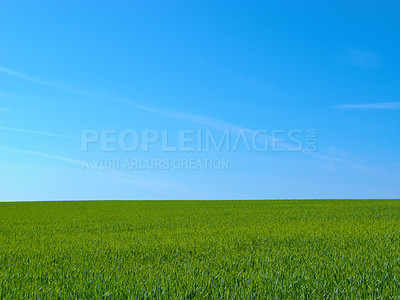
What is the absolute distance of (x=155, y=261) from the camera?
7.29 metres

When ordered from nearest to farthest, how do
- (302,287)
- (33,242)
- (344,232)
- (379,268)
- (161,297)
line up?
(161,297)
(302,287)
(379,268)
(33,242)
(344,232)

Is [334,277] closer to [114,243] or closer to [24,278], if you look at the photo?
[24,278]

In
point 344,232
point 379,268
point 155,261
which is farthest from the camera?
point 344,232

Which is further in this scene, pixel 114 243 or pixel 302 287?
pixel 114 243

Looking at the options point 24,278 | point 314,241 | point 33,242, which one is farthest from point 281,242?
point 33,242

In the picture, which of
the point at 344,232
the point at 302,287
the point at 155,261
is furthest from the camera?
the point at 344,232

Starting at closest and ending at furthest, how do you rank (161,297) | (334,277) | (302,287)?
(161,297)
(302,287)
(334,277)

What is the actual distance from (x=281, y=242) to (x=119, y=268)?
14.8ft

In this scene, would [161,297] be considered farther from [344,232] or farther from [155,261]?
[344,232]

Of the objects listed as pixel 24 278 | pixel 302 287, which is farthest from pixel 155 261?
pixel 302 287

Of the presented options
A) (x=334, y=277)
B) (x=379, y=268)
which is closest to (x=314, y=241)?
(x=379, y=268)

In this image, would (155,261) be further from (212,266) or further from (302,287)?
(302,287)

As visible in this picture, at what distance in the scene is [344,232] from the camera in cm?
1117

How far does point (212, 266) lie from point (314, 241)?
13.1ft
